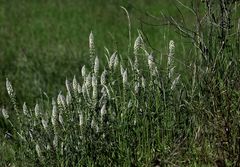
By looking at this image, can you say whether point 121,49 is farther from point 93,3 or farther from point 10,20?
point 93,3

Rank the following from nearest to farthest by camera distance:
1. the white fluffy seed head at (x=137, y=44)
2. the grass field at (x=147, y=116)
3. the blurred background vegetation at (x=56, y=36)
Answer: the grass field at (x=147, y=116) < the white fluffy seed head at (x=137, y=44) < the blurred background vegetation at (x=56, y=36)

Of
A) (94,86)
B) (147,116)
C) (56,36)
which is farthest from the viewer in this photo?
(56,36)

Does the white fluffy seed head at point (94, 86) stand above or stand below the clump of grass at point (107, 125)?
above

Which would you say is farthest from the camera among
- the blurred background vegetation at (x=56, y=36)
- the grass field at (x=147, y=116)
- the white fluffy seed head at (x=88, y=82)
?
the blurred background vegetation at (x=56, y=36)

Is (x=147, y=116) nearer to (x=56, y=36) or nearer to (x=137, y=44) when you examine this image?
(x=137, y=44)

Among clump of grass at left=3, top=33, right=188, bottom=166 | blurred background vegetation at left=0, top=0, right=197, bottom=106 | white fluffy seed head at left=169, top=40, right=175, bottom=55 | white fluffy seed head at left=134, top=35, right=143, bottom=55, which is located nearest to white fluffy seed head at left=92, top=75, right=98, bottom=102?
clump of grass at left=3, top=33, right=188, bottom=166

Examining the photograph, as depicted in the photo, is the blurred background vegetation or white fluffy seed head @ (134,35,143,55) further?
the blurred background vegetation

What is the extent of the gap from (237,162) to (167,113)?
0.61 meters

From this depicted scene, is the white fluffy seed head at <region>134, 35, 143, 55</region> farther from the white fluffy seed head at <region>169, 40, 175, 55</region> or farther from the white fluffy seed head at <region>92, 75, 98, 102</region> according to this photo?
the white fluffy seed head at <region>92, 75, 98, 102</region>

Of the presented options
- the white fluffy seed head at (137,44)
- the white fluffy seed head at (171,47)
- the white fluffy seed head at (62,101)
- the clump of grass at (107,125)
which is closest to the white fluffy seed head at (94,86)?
the clump of grass at (107,125)

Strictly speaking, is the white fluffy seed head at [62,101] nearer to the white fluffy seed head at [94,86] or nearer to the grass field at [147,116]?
the grass field at [147,116]

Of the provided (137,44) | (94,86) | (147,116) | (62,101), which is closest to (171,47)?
(137,44)

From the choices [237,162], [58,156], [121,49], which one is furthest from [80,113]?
[121,49]

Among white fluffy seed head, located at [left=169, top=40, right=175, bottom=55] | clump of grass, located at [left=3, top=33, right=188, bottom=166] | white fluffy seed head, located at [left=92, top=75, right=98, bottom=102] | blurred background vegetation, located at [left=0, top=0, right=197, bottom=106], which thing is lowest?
blurred background vegetation, located at [left=0, top=0, right=197, bottom=106]
